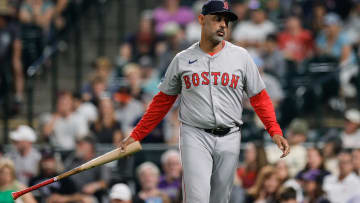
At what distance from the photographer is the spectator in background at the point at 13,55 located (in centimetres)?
1470

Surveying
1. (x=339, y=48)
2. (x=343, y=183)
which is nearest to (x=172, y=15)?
(x=339, y=48)

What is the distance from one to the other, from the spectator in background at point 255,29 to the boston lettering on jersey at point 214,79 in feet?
22.6

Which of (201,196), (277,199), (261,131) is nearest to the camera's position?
(201,196)

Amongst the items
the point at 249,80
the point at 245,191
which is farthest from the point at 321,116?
the point at 249,80

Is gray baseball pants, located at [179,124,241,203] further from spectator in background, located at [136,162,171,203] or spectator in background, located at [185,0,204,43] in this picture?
spectator in background, located at [185,0,204,43]

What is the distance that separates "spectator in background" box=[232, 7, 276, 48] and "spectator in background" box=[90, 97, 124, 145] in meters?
2.53

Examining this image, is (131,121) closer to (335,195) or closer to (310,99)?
(310,99)

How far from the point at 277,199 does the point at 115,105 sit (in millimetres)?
3981

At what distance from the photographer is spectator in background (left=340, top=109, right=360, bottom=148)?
12031mm

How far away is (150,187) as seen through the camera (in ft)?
35.6

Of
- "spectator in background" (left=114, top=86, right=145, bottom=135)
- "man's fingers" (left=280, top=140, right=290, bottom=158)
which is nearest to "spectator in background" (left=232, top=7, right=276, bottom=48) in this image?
"spectator in background" (left=114, top=86, right=145, bottom=135)

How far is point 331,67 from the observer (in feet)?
43.1

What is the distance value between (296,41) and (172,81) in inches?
270

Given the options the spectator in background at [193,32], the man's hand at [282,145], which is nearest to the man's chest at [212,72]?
the man's hand at [282,145]
